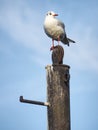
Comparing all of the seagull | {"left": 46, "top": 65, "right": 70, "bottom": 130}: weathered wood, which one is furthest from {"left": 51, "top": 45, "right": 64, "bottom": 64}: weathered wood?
the seagull

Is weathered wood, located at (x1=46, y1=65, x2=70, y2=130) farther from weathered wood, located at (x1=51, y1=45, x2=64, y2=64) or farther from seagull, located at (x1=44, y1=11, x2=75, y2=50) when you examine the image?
seagull, located at (x1=44, y1=11, x2=75, y2=50)

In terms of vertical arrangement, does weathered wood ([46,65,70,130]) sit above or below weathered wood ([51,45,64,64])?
below

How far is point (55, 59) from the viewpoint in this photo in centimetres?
453

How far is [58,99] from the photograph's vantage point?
4.16 m

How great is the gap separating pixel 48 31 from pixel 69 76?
2.75 m

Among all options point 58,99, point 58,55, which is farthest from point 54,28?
point 58,99

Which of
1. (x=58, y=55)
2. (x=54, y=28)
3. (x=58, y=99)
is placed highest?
(x=54, y=28)

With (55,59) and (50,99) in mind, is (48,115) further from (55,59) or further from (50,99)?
(55,59)

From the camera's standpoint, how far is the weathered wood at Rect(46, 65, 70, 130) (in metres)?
4.14

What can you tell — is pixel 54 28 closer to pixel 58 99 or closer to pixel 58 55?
pixel 58 55

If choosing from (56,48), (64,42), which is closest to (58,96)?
(56,48)

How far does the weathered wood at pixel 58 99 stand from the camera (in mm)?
4137

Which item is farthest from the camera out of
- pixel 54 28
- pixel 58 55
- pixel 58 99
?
pixel 54 28

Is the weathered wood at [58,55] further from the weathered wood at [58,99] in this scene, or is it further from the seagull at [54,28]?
Answer: the seagull at [54,28]
